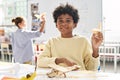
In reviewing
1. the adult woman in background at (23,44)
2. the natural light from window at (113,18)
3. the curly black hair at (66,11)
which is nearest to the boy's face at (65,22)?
the curly black hair at (66,11)

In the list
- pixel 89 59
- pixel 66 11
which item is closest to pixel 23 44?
pixel 66 11

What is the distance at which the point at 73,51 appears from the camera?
1595 millimetres

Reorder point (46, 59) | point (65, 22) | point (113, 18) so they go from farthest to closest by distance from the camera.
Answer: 1. point (113, 18)
2. point (65, 22)
3. point (46, 59)

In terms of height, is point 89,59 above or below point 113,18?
below

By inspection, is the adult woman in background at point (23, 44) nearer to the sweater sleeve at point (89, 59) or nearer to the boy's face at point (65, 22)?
the boy's face at point (65, 22)

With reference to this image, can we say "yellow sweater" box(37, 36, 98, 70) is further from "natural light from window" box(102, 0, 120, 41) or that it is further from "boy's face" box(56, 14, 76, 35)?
"natural light from window" box(102, 0, 120, 41)

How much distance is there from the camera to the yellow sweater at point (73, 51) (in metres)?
1.59

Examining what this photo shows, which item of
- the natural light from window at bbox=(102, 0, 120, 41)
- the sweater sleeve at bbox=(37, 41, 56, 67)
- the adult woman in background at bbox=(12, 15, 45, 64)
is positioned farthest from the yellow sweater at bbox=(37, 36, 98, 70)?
the natural light from window at bbox=(102, 0, 120, 41)

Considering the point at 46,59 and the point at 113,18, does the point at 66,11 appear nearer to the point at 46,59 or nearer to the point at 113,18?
the point at 46,59

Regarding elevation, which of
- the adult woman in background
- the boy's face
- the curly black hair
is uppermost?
the curly black hair

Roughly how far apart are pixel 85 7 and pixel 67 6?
2728 mm

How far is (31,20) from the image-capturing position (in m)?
4.82

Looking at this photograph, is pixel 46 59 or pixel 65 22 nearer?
pixel 46 59

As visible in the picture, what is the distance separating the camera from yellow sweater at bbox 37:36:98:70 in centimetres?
159
